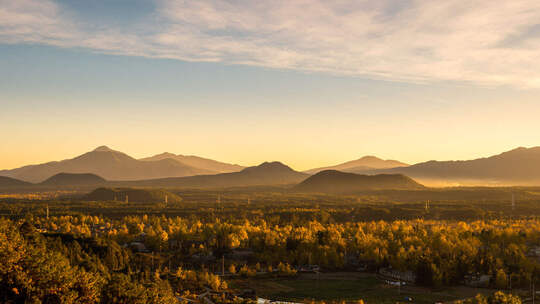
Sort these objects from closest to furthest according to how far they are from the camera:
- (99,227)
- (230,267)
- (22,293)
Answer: (22,293) → (230,267) → (99,227)

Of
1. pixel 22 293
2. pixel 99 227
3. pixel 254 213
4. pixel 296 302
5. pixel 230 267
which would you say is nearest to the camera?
pixel 22 293

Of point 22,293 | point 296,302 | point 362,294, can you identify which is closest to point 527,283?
point 362,294

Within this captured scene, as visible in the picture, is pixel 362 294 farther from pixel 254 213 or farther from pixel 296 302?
pixel 254 213

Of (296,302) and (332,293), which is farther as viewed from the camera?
(332,293)

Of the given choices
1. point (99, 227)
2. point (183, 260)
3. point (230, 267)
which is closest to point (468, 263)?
point (230, 267)

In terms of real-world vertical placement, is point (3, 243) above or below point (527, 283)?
above

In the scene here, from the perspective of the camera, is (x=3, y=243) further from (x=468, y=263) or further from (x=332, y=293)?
(x=468, y=263)
